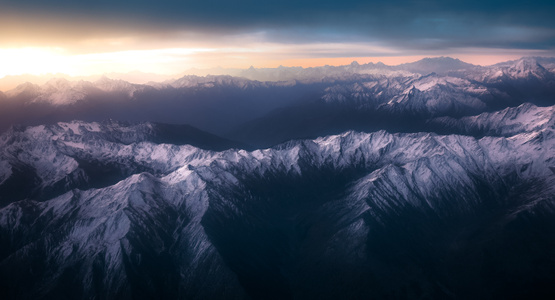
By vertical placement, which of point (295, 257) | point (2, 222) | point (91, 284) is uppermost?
point (2, 222)

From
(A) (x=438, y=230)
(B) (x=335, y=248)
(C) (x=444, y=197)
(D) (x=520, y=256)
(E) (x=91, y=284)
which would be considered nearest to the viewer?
(E) (x=91, y=284)

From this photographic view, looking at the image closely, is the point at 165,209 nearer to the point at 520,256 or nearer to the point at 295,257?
the point at 295,257

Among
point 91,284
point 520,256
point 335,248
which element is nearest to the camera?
point 91,284

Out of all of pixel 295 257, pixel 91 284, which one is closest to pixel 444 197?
pixel 295 257

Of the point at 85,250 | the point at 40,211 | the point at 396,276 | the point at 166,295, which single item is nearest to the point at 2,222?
the point at 40,211

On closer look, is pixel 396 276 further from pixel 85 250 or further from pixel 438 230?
pixel 85 250

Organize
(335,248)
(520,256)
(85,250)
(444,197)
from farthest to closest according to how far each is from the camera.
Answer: (444,197) < (335,248) < (520,256) < (85,250)

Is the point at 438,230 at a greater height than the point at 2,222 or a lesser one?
lesser

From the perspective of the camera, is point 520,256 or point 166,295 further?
point 520,256

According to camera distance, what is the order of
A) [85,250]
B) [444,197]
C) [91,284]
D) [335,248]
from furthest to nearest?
[444,197] → [335,248] → [85,250] → [91,284]
